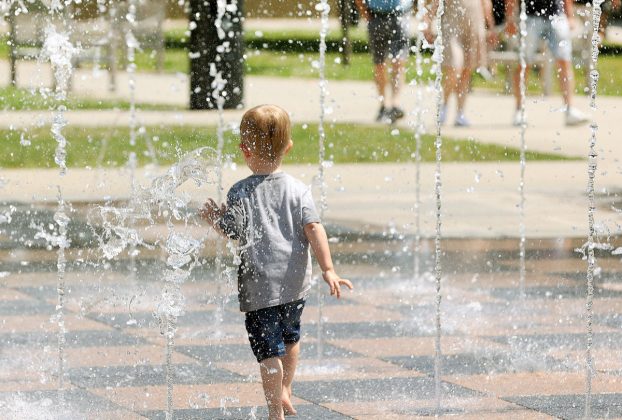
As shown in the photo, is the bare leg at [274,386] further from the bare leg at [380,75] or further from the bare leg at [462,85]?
the bare leg at [380,75]

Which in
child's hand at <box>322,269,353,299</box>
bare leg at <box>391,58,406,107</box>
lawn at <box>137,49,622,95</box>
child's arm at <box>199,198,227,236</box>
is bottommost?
lawn at <box>137,49,622,95</box>

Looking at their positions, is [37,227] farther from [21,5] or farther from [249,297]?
[21,5]

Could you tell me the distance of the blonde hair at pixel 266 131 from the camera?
4613 millimetres

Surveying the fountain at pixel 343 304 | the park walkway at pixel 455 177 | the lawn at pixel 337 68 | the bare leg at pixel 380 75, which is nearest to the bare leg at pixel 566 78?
the park walkway at pixel 455 177

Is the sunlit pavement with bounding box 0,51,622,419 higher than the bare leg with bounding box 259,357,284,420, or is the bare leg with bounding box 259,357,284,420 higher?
the bare leg with bounding box 259,357,284,420

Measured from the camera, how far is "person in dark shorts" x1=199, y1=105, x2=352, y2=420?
4586 mm

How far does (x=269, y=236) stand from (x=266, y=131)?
325 millimetres

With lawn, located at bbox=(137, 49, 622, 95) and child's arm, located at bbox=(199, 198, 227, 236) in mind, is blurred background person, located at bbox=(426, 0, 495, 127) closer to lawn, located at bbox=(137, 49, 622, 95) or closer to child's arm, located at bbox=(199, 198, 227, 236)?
child's arm, located at bbox=(199, 198, 227, 236)

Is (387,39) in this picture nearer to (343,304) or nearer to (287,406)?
(343,304)

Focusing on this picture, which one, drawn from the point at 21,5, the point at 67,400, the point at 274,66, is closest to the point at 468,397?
the point at 67,400

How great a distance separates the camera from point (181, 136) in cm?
1283

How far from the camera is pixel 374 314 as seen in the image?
6.68 m

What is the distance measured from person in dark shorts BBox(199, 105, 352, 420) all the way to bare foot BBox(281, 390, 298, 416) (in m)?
0.09

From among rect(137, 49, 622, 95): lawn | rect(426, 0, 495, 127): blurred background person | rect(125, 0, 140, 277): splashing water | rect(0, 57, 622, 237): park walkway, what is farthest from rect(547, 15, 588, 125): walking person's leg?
rect(137, 49, 622, 95): lawn
